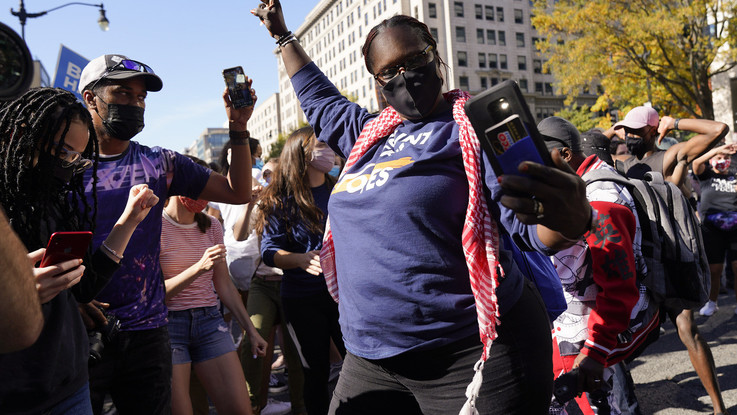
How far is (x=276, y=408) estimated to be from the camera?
16.1 feet

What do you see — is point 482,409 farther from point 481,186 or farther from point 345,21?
point 345,21

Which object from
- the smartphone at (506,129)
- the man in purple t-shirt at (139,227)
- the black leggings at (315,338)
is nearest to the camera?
the smartphone at (506,129)

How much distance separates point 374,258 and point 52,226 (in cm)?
125

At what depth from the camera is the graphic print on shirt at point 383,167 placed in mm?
1933

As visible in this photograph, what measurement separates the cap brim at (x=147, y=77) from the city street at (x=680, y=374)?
4.25 m

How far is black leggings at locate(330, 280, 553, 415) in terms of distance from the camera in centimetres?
182

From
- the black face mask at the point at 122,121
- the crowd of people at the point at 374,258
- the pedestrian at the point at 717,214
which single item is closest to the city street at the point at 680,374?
the pedestrian at the point at 717,214

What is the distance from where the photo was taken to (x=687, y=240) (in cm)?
297

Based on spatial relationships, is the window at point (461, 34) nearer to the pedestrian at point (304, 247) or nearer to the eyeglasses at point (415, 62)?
the pedestrian at point (304, 247)

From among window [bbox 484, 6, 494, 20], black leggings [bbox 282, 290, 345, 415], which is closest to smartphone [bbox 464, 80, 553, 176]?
black leggings [bbox 282, 290, 345, 415]

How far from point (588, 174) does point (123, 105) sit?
8.09ft

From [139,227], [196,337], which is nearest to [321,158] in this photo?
[196,337]

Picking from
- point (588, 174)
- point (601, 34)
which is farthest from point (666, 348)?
point (601, 34)

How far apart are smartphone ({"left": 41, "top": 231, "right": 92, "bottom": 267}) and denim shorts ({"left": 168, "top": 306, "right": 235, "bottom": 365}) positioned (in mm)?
1681
